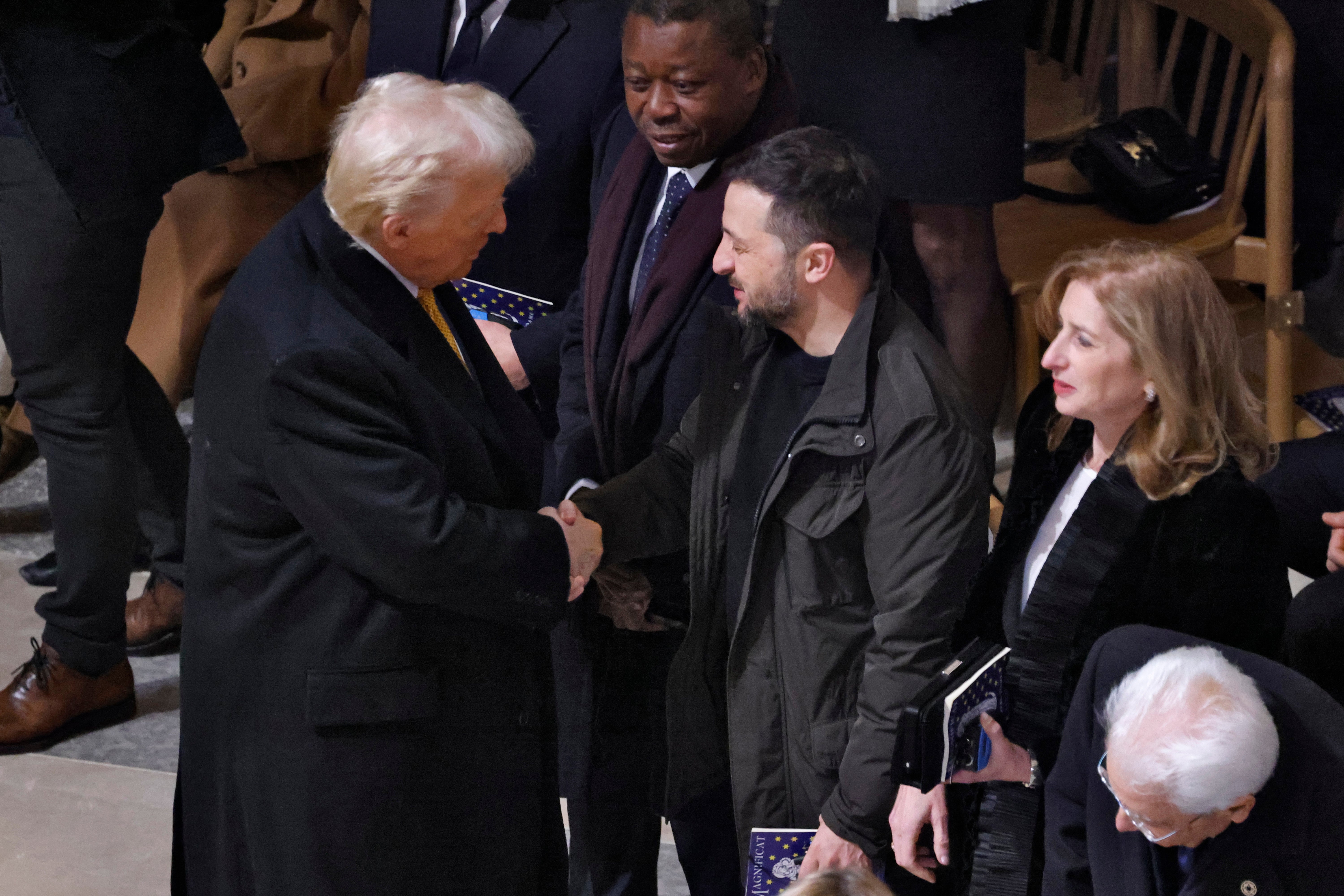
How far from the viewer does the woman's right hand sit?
2.05m

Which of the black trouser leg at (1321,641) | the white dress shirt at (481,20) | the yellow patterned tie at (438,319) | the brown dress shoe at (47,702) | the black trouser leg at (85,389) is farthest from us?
the brown dress shoe at (47,702)

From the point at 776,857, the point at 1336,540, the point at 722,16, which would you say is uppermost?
the point at 722,16

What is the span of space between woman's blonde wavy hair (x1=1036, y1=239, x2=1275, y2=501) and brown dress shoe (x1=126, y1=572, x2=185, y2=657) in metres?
2.53

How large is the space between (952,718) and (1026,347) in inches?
29.4

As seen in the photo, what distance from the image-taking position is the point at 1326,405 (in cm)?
245

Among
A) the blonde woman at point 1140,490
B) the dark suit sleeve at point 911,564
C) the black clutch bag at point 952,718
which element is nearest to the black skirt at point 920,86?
the blonde woman at point 1140,490

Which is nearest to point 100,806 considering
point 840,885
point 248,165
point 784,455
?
point 248,165

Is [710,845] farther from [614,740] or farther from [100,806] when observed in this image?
[100,806]

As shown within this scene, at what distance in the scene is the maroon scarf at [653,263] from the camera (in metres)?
2.33

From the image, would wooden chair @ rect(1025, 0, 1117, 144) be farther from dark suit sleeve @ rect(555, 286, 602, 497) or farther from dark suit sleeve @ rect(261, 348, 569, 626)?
dark suit sleeve @ rect(261, 348, 569, 626)

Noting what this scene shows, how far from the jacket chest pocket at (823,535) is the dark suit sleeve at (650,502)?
0.94ft

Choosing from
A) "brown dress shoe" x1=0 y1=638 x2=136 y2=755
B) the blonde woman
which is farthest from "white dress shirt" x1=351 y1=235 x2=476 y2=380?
"brown dress shoe" x1=0 y1=638 x2=136 y2=755

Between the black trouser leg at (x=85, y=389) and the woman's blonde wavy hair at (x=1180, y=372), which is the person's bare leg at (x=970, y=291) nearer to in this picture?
the woman's blonde wavy hair at (x=1180, y=372)

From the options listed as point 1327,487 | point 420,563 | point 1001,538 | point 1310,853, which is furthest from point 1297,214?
point 420,563
